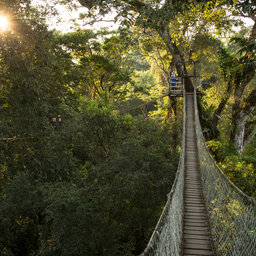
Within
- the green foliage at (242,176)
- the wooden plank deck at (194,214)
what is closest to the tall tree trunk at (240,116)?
the green foliage at (242,176)

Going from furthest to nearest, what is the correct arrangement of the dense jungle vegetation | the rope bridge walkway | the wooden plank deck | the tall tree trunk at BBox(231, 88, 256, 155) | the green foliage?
1. the tall tree trunk at BBox(231, 88, 256, 155)
2. the green foliage
3. the dense jungle vegetation
4. the wooden plank deck
5. the rope bridge walkway

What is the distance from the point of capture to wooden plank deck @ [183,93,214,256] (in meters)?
2.70

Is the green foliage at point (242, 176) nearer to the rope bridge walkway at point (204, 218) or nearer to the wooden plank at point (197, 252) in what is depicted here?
the rope bridge walkway at point (204, 218)

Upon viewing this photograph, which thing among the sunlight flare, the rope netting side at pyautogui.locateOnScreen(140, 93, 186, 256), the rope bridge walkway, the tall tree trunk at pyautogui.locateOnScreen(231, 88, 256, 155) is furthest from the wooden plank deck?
the sunlight flare

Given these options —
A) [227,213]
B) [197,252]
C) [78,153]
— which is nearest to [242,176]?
[227,213]

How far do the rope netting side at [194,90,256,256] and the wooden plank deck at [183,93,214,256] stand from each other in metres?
0.09

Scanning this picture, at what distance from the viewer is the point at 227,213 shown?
339 cm

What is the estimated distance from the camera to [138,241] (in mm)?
7160

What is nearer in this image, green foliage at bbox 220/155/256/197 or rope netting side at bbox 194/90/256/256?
rope netting side at bbox 194/90/256/256

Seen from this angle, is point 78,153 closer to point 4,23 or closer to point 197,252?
point 4,23

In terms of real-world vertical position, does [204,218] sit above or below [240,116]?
below

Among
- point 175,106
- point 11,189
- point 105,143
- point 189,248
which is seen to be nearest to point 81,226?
point 11,189

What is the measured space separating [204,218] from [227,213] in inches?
16.9

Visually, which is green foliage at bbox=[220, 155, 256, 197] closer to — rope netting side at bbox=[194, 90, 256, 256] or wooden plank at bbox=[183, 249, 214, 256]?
rope netting side at bbox=[194, 90, 256, 256]
